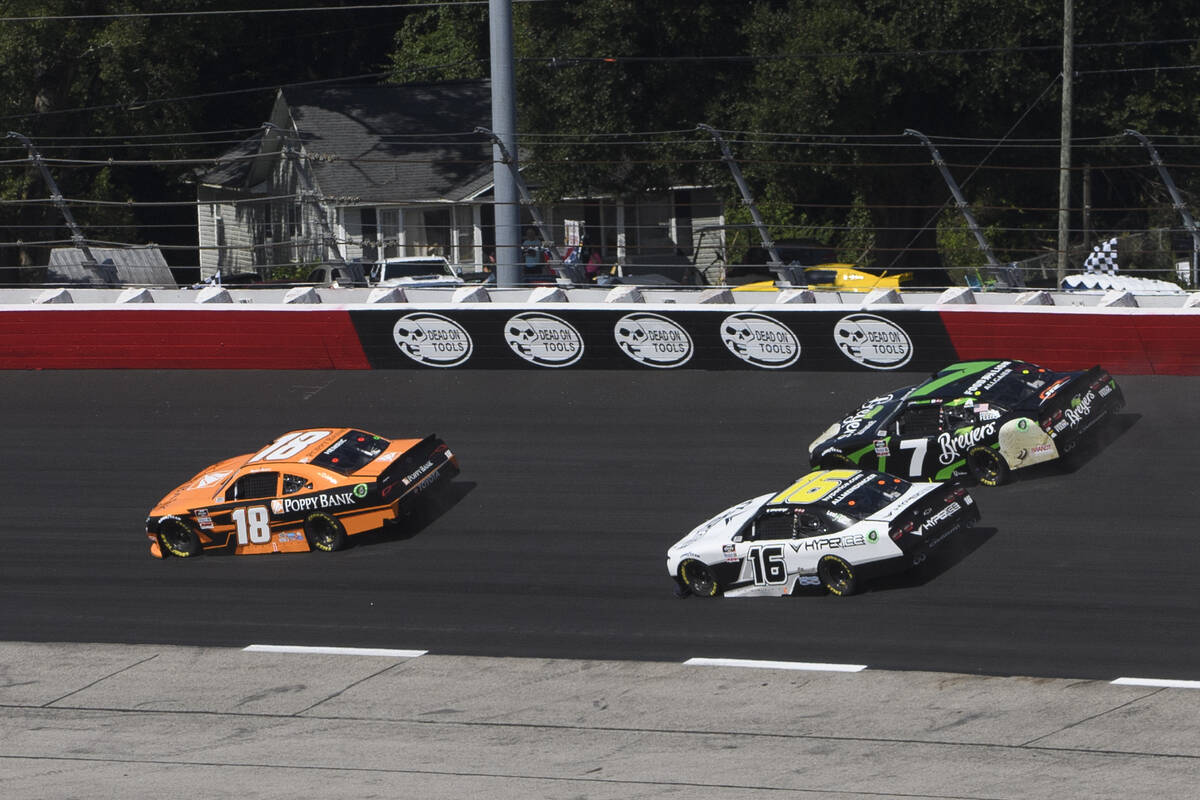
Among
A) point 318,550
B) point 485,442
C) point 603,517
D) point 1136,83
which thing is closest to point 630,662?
point 603,517

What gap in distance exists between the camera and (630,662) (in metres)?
11.1

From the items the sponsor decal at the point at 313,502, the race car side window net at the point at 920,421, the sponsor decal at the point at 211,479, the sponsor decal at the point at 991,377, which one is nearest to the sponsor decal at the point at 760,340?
the sponsor decal at the point at 991,377

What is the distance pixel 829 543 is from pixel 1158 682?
2922mm

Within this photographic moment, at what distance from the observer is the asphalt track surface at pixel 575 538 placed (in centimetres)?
1148

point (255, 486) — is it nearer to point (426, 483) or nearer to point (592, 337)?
point (426, 483)

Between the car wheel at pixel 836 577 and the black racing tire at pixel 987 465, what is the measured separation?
2.65 m

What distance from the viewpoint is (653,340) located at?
18.4 metres

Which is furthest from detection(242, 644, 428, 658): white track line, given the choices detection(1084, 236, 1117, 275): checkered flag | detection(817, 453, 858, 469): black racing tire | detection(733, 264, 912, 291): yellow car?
detection(1084, 236, 1117, 275): checkered flag

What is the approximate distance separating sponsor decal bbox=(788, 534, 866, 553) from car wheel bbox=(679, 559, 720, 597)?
752mm

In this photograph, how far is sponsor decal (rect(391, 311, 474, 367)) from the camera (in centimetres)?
1908

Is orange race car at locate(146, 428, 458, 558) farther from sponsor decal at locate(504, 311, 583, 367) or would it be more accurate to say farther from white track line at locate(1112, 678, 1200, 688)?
white track line at locate(1112, 678, 1200, 688)

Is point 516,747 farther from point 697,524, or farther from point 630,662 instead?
point 697,524

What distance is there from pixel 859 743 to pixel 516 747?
80.2 inches

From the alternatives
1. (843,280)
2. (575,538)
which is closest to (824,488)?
(575,538)
